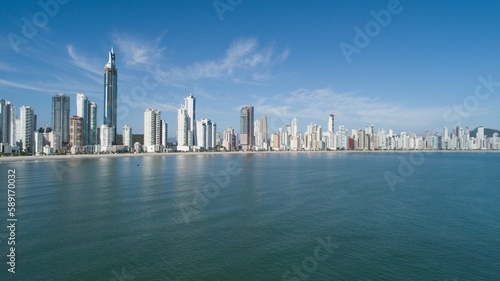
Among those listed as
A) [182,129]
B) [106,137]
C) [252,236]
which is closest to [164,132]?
[182,129]

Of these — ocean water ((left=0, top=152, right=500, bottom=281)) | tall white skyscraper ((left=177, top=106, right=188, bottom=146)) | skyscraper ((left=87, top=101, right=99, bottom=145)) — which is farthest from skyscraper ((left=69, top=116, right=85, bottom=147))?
ocean water ((left=0, top=152, right=500, bottom=281))

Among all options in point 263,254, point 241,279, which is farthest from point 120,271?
point 263,254

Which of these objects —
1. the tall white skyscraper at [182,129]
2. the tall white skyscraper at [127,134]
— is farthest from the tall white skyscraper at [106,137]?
the tall white skyscraper at [182,129]

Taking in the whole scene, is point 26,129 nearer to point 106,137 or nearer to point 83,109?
point 106,137

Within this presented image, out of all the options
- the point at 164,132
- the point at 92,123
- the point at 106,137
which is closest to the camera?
the point at 106,137

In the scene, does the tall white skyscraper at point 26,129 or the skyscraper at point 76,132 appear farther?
the skyscraper at point 76,132

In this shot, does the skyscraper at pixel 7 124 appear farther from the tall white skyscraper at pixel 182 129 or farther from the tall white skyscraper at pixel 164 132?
the tall white skyscraper at pixel 182 129
